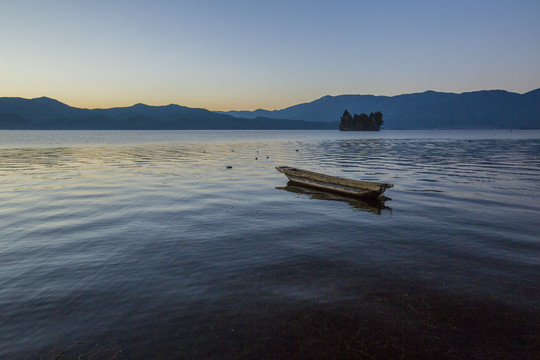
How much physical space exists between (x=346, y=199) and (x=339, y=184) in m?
1.32

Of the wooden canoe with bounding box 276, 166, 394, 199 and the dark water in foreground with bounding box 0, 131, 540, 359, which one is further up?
the wooden canoe with bounding box 276, 166, 394, 199

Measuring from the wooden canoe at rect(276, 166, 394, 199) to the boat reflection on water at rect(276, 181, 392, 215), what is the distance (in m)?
0.37

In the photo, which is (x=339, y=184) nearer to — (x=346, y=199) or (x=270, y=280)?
(x=346, y=199)

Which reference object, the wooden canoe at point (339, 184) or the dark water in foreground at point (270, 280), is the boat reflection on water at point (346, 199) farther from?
the dark water in foreground at point (270, 280)

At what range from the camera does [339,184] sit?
20.9 m

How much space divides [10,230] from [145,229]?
623 centimetres

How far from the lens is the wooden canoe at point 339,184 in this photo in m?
18.5

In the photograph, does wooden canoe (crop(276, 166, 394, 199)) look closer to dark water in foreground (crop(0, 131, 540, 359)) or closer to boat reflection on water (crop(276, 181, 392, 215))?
boat reflection on water (crop(276, 181, 392, 215))

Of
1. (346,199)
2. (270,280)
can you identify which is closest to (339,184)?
(346,199)

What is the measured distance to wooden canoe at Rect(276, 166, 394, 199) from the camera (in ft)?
60.7

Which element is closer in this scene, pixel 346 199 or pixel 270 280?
pixel 270 280

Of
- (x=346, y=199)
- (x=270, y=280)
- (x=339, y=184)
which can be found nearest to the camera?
(x=270, y=280)

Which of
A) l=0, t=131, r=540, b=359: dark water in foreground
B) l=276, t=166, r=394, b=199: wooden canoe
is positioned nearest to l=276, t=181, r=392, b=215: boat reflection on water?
l=276, t=166, r=394, b=199: wooden canoe

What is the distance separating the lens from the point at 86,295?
797 centimetres
